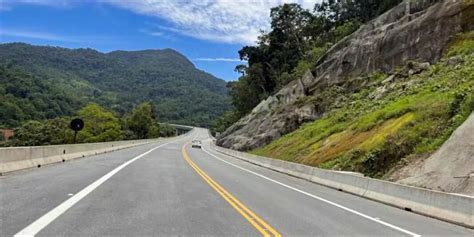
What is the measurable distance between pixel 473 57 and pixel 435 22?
8.27 meters

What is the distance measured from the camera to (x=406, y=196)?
588 inches

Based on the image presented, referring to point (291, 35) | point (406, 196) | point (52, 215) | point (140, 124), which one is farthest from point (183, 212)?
point (140, 124)

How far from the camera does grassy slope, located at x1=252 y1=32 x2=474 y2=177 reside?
22.4m

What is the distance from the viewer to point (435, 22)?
38438 mm

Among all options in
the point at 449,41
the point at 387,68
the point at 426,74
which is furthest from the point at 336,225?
the point at 387,68

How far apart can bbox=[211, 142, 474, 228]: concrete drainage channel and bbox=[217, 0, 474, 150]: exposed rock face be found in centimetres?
1959

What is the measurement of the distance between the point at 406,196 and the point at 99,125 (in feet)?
415

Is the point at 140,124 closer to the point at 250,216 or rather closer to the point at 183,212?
the point at 183,212

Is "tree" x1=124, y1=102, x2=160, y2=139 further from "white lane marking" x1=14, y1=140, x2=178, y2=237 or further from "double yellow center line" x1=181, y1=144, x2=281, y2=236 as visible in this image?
"double yellow center line" x1=181, y1=144, x2=281, y2=236

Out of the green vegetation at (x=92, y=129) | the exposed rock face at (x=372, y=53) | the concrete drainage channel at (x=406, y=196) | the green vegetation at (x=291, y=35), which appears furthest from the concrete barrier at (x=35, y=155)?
the green vegetation at (x=291, y=35)

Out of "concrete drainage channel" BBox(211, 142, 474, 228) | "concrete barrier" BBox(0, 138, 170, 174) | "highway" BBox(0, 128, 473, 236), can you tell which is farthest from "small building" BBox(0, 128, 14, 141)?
"highway" BBox(0, 128, 473, 236)

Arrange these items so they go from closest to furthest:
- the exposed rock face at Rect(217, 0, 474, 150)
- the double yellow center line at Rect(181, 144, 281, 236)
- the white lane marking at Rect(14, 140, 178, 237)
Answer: the white lane marking at Rect(14, 140, 178, 237) → the double yellow center line at Rect(181, 144, 281, 236) → the exposed rock face at Rect(217, 0, 474, 150)

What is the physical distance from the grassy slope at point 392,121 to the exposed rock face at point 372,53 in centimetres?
172

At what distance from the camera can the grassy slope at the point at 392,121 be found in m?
22.4
